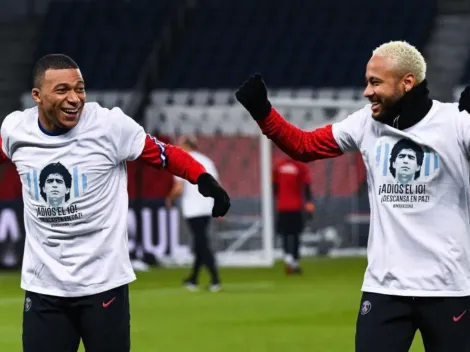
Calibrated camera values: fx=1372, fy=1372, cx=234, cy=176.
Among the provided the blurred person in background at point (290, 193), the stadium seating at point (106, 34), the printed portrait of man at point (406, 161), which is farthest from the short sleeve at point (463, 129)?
the stadium seating at point (106, 34)

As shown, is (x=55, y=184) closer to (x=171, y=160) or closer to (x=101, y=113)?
(x=101, y=113)

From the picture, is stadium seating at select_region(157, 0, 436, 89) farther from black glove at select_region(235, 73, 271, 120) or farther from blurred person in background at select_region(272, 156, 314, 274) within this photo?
black glove at select_region(235, 73, 271, 120)

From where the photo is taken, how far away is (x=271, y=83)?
99.2 ft

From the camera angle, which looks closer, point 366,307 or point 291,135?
point 366,307

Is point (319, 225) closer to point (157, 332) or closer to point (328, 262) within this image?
point (328, 262)

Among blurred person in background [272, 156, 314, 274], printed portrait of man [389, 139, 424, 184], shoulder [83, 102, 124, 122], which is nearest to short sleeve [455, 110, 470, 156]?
printed portrait of man [389, 139, 424, 184]

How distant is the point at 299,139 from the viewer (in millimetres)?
6684

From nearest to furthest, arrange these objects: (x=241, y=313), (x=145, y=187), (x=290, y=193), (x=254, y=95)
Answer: (x=254, y=95), (x=241, y=313), (x=290, y=193), (x=145, y=187)

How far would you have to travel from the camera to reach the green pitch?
11.8 metres

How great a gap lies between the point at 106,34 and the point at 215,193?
84.9 feet

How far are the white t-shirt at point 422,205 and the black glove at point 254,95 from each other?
22.3 inches

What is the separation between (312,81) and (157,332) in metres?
18.2

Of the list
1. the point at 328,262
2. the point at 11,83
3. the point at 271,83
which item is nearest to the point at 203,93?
the point at 271,83

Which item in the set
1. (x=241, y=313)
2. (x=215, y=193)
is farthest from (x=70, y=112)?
(x=241, y=313)
